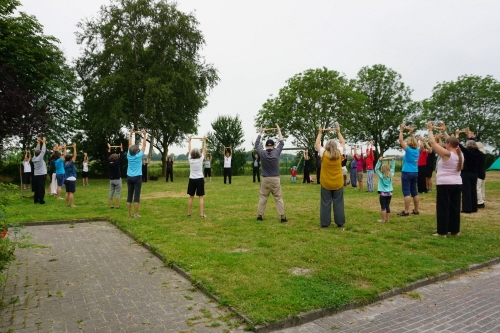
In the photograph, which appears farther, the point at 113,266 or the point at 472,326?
the point at 113,266

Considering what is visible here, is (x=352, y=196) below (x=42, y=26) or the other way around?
below

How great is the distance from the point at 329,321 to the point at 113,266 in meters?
3.50

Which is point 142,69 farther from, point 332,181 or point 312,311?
point 312,311

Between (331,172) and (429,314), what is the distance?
4280 millimetres

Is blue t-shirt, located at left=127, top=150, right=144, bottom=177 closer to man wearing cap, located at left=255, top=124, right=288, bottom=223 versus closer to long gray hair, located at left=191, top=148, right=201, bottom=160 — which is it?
long gray hair, located at left=191, top=148, right=201, bottom=160

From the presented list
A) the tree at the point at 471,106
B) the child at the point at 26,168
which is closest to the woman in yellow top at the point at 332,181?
the child at the point at 26,168

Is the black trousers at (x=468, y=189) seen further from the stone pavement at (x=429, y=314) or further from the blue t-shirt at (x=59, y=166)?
the blue t-shirt at (x=59, y=166)

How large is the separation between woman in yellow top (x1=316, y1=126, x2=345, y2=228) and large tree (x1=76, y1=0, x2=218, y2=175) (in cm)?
2333

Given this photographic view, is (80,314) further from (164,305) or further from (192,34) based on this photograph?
(192,34)

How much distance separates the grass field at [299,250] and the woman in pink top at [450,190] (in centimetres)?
30

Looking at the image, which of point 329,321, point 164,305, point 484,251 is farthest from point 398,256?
point 164,305

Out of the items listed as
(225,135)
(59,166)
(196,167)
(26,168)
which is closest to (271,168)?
(196,167)

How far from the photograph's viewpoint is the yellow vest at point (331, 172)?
7883mm

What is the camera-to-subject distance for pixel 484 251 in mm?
6137
